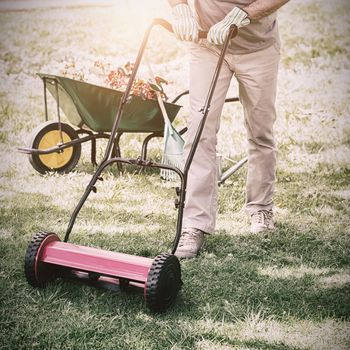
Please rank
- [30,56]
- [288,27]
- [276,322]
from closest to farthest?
1. [276,322]
2. [30,56]
3. [288,27]

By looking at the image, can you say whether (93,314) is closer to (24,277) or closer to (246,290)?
(24,277)

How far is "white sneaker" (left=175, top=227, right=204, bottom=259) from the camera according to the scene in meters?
3.14

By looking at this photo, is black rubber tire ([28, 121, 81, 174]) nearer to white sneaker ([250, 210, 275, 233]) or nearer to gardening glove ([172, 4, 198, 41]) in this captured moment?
white sneaker ([250, 210, 275, 233])

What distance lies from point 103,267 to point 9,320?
1.41ft

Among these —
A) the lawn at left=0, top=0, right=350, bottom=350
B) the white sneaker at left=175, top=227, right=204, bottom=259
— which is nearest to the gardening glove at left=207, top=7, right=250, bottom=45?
the white sneaker at left=175, top=227, right=204, bottom=259

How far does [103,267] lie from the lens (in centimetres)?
248

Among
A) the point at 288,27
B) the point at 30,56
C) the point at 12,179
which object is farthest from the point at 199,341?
the point at 288,27

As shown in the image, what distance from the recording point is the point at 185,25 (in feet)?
9.65

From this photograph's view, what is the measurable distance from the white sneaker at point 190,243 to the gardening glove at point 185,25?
1.00 m

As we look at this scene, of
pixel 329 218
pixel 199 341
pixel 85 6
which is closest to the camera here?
pixel 199 341

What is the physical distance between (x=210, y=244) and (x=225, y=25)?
1.21 meters

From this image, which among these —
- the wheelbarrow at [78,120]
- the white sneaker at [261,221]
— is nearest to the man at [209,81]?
the white sneaker at [261,221]

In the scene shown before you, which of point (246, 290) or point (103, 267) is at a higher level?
point (103, 267)

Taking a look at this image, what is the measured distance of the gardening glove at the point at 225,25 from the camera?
9.40 feet
